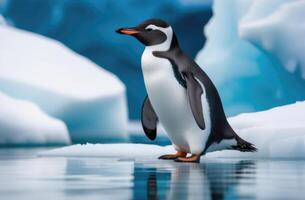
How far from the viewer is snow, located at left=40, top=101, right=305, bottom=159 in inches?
225

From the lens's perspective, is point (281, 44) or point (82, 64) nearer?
point (281, 44)

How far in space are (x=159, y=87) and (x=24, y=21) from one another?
13298 mm

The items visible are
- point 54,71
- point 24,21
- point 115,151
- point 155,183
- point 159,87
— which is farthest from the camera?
point 24,21

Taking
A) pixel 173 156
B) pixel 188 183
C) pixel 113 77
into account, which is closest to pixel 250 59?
pixel 113 77

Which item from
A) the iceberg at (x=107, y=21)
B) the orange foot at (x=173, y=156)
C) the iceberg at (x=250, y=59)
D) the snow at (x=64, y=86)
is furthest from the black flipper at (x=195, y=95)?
the iceberg at (x=107, y=21)

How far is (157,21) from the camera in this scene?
542 centimetres

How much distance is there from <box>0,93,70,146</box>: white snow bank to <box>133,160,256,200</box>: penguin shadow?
699cm

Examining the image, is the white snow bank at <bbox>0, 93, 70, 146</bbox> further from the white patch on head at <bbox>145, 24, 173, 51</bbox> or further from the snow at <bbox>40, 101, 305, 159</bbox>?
the white patch on head at <bbox>145, 24, 173, 51</bbox>

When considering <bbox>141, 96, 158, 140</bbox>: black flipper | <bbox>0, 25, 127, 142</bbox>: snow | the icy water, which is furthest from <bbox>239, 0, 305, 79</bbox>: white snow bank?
the icy water

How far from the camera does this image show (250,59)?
1357cm

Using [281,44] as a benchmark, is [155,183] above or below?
below

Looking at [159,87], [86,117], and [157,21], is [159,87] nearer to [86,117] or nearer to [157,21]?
[157,21]

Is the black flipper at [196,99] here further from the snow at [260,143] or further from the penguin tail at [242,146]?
the snow at [260,143]

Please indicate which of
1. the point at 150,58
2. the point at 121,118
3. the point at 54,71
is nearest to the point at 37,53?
the point at 54,71
